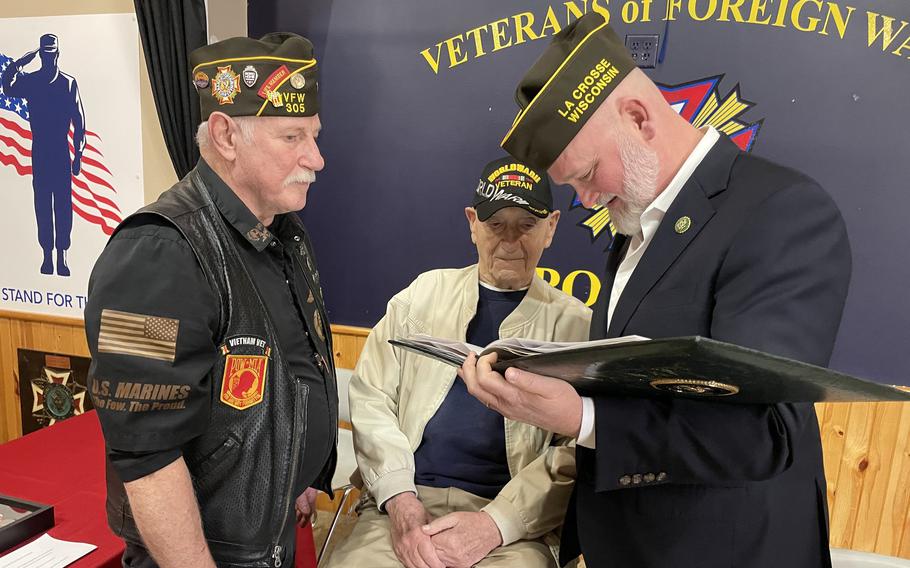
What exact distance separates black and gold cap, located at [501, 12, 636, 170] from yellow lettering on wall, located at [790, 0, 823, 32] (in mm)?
1635

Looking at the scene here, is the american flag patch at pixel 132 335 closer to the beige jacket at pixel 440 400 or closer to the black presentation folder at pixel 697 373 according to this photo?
the black presentation folder at pixel 697 373

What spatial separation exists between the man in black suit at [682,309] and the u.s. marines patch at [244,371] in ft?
1.41

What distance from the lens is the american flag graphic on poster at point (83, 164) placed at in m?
3.08

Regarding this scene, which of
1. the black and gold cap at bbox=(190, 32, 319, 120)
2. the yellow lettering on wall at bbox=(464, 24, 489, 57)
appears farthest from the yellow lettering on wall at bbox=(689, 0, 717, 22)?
the black and gold cap at bbox=(190, 32, 319, 120)

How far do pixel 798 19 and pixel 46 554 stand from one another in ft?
9.77

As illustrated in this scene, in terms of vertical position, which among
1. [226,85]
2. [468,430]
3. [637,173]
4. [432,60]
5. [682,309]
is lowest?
[468,430]

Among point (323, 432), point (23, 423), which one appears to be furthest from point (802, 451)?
point (23, 423)

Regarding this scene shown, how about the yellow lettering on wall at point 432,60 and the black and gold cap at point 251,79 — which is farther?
the yellow lettering on wall at point 432,60

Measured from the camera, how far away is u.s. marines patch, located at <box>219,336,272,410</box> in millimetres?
1162

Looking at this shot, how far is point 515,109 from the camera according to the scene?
266 centimetres

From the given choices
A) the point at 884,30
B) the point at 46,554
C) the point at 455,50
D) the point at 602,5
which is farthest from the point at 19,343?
the point at 884,30

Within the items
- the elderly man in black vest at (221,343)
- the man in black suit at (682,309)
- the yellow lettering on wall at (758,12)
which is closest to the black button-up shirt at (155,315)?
the elderly man in black vest at (221,343)

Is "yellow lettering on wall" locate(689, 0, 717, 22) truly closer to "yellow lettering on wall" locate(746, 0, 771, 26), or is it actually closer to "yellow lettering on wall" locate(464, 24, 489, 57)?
"yellow lettering on wall" locate(746, 0, 771, 26)

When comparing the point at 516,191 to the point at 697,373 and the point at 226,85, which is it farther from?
the point at 697,373
